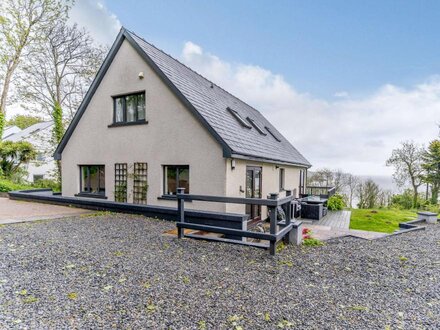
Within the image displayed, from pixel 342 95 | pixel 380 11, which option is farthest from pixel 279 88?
pixel 380 11

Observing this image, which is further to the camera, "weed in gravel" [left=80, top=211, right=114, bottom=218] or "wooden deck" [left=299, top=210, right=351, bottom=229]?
"wooden deck" [left=299, top=210, right=351, bottom=229]

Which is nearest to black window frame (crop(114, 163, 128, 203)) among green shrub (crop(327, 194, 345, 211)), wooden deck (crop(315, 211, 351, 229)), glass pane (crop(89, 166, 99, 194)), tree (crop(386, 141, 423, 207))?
glass pane (crop(89, 166, 99, 194))

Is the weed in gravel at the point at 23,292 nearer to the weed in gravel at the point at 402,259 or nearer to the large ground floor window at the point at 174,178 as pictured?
the large ground floor window at the point at 174,178

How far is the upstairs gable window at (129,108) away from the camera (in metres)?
10.1

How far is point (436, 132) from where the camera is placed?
21953mm

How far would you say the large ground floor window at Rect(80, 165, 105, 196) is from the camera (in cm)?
1112

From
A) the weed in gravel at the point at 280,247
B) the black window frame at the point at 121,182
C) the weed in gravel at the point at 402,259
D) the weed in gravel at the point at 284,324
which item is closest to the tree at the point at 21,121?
the black window frame at the point at 121,182

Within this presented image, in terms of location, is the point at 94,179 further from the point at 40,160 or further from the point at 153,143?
the point at 40,160

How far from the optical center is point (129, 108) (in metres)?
10.6

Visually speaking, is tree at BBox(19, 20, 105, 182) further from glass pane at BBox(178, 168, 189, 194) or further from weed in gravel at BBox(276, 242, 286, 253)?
weed in gravel at BBox(276, 242, 286, 253)

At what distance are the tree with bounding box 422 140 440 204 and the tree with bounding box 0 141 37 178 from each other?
1251 inches

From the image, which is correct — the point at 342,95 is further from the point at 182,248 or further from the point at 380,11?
the point at 182,248

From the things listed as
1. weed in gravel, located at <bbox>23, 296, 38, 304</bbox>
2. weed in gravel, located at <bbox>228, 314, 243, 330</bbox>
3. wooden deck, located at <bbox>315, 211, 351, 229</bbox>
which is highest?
weed in gravel, located at <bbox>23, 296, 38, 304</bbox>

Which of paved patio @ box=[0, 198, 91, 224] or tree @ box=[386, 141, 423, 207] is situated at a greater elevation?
tree @ box=[386, 141, 423, 207]
